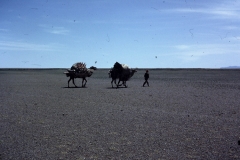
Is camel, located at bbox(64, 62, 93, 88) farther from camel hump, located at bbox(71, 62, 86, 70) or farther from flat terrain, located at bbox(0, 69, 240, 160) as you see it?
flat terrain, located at bbox(0, 69, 240, 160)

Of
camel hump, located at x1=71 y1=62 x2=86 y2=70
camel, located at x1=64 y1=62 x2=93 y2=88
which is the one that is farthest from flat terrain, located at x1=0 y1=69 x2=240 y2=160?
camel hump, located at x1=71 y1=62 x2=86 y2=70

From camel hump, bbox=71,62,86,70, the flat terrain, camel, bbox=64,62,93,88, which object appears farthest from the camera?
camel hump, bbox=71,62,86,70

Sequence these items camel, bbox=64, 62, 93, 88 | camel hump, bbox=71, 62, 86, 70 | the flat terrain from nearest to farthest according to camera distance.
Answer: the flat terrain → camel, bbox=64, 62, 93, 88 → camel hump, bbox=71, 62, 86, 70

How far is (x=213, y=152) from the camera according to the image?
25.1 ft

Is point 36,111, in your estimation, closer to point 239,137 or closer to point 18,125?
point 18,125

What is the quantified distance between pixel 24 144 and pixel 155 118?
541cm

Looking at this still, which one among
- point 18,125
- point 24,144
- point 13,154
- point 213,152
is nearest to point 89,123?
point 18,125

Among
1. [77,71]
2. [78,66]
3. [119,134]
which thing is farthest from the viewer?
[78,66]

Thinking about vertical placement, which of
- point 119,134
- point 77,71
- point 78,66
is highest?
point 78,66

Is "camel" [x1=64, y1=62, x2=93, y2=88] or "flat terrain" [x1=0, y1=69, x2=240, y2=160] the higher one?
"camel" [x1=64, y1=62, x2=93, y2=88]

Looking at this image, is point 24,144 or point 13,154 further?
point 24,144

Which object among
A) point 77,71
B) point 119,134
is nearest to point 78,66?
point 77,71

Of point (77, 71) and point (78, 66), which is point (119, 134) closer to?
point (77, 71)

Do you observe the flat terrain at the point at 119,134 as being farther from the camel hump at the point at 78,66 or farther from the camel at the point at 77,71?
the camel hump at the point at 78,66
